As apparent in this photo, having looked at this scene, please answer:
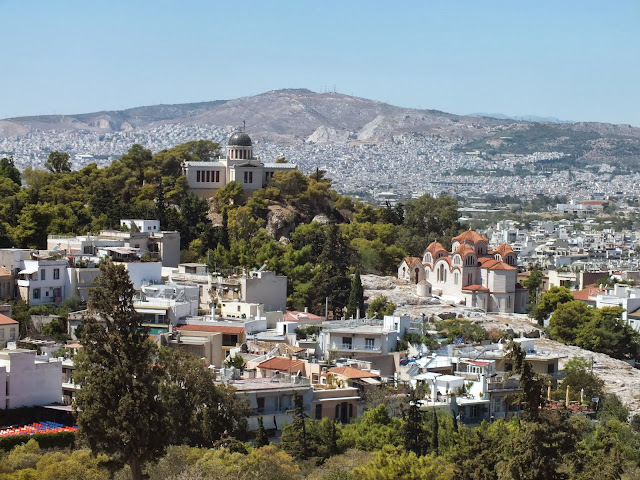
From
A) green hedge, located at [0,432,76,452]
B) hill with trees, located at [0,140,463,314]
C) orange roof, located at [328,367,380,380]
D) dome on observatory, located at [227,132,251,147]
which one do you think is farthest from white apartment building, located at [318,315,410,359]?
dome on observatory, located at [227,132,251,147]

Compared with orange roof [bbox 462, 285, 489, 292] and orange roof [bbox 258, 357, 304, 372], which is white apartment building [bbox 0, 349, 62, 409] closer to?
orange roof [bbox 258, 357, 304, 372]

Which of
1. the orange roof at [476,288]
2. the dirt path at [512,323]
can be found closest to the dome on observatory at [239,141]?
the dirt path at [512,323]

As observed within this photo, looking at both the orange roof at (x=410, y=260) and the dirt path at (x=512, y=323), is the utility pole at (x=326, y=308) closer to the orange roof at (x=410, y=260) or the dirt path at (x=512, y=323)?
the dirt path at (x=512, y=323)

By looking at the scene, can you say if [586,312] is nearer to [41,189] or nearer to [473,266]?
[473,266]

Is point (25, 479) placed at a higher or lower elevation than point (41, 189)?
lower

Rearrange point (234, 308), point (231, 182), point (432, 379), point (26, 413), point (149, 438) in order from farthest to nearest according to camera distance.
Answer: point (231, 182) < point (234, 308) < point (432, 379) < point (26, 413) < point (149, 438)

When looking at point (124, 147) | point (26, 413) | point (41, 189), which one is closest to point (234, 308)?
point (26, 413)
